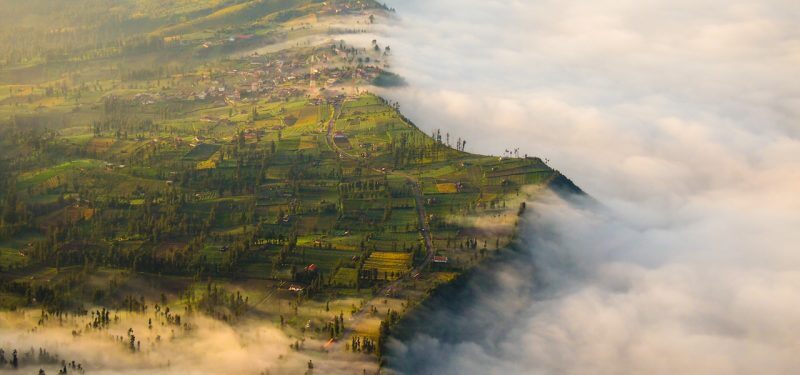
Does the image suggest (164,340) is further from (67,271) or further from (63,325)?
(67,271)

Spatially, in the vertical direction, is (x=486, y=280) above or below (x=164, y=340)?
above

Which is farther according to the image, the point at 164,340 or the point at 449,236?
the point at 449,236

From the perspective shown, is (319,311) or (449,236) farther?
(449,236)

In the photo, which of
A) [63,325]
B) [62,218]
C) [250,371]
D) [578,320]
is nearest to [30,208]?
[62,218]

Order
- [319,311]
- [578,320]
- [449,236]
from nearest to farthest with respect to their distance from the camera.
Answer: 1. [319,311]
2. [578,320]
3. [449,236]

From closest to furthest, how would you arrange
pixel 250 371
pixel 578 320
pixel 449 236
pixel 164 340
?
pixel 250 371 → pixel 164 340 → pixel 578 320 → pixel 449 236

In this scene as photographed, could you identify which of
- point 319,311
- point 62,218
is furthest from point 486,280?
point 62,218

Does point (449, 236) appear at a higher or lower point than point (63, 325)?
higher

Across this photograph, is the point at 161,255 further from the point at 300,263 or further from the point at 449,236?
the point at 449,236

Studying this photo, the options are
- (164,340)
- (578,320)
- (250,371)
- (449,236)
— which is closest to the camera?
(250,371)
